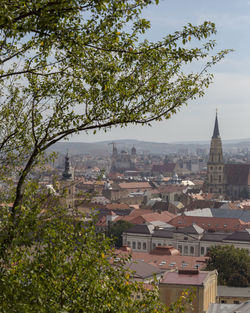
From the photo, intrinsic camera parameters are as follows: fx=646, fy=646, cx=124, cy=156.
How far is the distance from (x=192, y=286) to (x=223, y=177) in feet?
308

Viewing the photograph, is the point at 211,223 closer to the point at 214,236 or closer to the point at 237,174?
the point at 214,236

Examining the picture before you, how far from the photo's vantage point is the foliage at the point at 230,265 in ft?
146

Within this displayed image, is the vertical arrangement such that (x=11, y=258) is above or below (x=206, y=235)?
above

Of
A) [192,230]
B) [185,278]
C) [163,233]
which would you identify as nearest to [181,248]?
[192,230]

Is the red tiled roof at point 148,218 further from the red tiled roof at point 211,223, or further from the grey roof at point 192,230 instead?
the grey roof at point 192,230

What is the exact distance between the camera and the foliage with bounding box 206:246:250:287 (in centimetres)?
4462

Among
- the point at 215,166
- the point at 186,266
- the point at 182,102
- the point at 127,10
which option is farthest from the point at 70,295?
the point at 215,166

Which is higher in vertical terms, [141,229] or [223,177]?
[223,177]

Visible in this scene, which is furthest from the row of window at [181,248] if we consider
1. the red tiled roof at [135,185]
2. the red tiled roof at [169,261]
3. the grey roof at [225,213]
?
→ the red tiled roof at [135,185]

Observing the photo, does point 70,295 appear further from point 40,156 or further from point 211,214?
point 211,214

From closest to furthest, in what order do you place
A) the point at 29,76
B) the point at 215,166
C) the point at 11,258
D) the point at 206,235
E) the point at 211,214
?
1. the point at 11,258
2. the point at 29,76
3. the point at 206,235
4. the point at 211,214
5. the point at 215,166

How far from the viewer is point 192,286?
34.3 meters

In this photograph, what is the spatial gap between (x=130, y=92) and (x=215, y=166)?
115081 millimetres

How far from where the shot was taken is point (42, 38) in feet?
27.3
